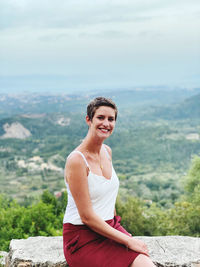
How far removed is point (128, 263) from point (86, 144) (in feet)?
4.47

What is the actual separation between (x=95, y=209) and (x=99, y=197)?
152 millimetres

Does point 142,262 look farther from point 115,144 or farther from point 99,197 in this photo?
point 115,144

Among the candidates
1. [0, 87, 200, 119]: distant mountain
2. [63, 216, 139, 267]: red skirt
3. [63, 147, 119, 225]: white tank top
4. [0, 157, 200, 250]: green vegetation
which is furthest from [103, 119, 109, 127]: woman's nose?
[0, 87, 200, 119]: distant mountain

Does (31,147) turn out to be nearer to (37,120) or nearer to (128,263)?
(37,120)

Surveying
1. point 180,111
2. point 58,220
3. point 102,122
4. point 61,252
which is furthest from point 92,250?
point 180,111

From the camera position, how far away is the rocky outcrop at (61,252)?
14.6 feet

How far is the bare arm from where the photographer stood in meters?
3.21

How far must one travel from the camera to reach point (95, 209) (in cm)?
344

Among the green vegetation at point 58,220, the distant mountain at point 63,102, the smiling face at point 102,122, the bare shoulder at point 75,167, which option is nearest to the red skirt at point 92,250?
the bare shoulder at point 75,167

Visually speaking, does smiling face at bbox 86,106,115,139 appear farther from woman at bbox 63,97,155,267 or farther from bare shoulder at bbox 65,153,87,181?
bare shoulder at bbox 65,153,87,181

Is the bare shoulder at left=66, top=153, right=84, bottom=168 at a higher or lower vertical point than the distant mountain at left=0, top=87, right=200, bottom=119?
lower

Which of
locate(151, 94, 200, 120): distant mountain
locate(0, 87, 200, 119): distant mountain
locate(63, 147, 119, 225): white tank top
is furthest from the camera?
locate(151, 94, 200, 120): distant mountain

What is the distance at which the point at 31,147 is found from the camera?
125 meters

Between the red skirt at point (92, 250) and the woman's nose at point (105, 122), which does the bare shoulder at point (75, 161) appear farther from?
the red skirt at point (92, 250)
